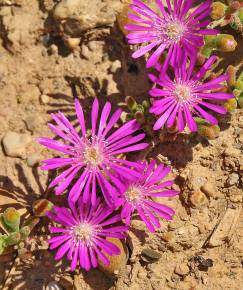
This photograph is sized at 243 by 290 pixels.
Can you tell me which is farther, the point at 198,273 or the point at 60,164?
the point at 198,273

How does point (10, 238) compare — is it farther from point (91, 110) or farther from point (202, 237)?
point (202, 237)

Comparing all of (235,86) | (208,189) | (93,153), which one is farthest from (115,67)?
(208,189)

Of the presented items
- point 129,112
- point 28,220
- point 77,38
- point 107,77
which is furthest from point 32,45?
point 28,220

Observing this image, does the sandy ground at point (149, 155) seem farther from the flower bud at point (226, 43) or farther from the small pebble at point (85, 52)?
the flower bud at point (226, 43)

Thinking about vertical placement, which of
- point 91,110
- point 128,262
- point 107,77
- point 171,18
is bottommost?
point 128,262

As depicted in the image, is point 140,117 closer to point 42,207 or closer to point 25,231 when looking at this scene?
point 42,207
